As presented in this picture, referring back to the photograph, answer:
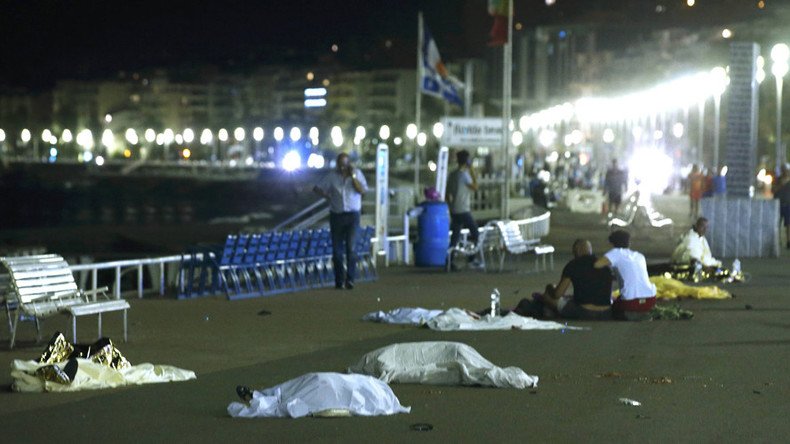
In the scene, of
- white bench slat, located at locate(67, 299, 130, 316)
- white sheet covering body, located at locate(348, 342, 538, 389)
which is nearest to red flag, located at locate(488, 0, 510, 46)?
white bench slat, located at locate(67, 299, 130, 316)

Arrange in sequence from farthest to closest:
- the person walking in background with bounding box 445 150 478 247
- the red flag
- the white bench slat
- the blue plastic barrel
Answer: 1. the red flag
2. the blue plastic barrel
3. the person walking in background with bounding box 445 150 478 247
4. the white bench slat

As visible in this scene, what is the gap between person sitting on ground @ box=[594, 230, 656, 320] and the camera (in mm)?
14695

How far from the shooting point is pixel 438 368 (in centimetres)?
1066

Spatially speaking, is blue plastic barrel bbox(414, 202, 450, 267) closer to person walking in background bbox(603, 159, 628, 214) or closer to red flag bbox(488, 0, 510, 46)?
red flag bbox(488, 0, 510, 46)

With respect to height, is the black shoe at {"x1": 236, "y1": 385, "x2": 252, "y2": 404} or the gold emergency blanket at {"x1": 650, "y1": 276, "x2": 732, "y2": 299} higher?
the black shoe at {"x1": 236, "y1": 385, "x2": 252, "y2": 404}

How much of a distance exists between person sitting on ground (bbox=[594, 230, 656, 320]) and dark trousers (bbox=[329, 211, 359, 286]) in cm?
522

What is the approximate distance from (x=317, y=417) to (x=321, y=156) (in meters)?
157

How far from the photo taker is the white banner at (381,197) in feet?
77.3

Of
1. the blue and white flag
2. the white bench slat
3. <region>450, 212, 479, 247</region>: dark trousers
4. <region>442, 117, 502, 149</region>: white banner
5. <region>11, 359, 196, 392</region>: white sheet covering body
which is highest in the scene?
the blue and white flag

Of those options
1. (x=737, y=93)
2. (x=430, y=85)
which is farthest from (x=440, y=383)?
(x=430, y=85)

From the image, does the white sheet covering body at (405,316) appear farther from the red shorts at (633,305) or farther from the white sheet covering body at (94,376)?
the white sheet covering body at (94,376)

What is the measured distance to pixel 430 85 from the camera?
31.5 m

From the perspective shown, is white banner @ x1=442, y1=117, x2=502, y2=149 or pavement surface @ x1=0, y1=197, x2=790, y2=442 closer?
pavement surface @ x1=0, y1=197, x2=790, y2=442

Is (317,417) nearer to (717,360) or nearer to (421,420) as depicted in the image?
(421,420)
